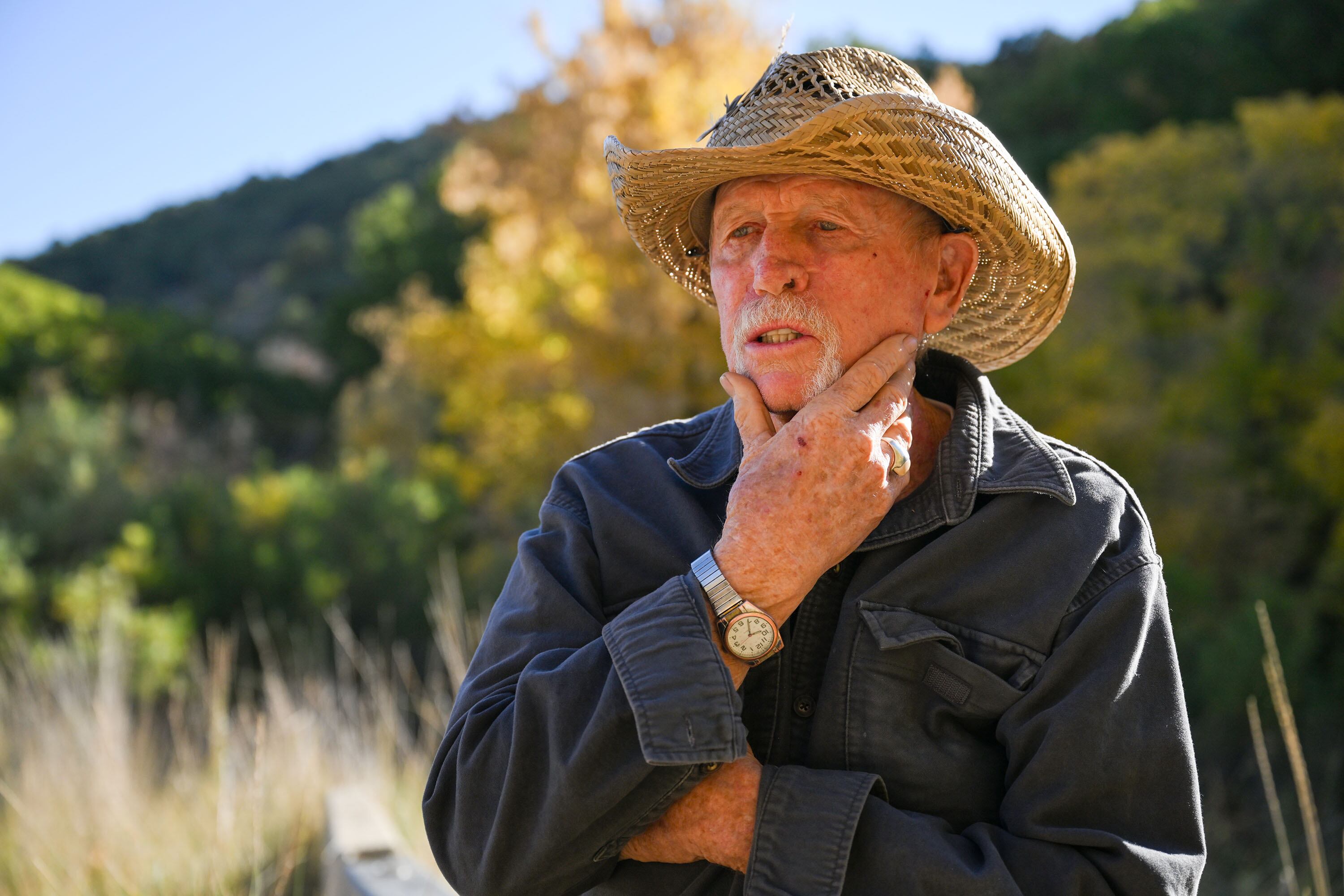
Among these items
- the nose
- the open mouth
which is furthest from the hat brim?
the open mouth

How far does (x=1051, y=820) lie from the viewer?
53.8 inches

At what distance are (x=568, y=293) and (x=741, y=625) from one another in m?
11.2

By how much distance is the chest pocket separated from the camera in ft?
4.88

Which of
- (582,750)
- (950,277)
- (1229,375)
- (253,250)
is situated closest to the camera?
(582,750)

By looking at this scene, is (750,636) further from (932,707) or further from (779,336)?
(779,336)

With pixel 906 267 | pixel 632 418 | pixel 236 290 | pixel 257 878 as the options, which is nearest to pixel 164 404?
pixel 632 418

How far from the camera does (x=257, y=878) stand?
8.46 feet

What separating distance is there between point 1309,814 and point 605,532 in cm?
169

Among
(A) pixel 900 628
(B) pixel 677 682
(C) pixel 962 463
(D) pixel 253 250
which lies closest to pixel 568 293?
(C) pixel 962 463

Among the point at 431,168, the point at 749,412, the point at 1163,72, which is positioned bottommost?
the point at 749,412

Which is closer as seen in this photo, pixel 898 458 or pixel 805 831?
pixel 805 831

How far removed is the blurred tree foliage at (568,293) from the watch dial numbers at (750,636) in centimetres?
767

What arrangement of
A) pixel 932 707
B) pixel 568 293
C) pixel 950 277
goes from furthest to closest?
pixel 568 293 → pixel 950 277 → pixel 932 707

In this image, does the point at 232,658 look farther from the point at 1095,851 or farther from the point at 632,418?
the point at 1095,851
